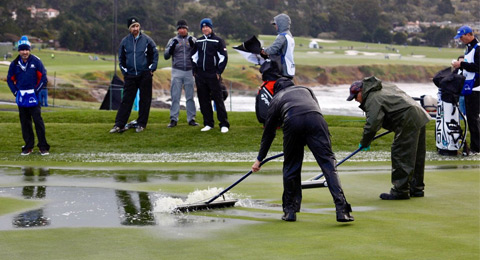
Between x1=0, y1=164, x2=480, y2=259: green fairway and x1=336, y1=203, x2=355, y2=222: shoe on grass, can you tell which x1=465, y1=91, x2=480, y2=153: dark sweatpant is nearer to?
x1=0, y1=164, x2=480, y2=259: green fairway

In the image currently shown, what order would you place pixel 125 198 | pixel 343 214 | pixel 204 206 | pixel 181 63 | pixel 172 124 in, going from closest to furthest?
1. pixel 343 214
2. pixel 204 206
3. pixel 125 198
4. pixel 181 63
5. pixel 172 124

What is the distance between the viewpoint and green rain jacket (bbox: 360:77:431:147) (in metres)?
10.7

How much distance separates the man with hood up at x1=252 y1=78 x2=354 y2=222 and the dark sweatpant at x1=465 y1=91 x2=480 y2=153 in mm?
7642

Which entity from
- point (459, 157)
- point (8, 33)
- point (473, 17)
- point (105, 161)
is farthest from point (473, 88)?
point (473, 17)

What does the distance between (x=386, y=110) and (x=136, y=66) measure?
8.29 metres

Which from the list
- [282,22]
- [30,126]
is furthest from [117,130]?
[282,22]

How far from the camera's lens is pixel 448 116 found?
54.5 feet

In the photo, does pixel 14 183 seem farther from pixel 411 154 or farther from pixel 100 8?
pixel 100 8

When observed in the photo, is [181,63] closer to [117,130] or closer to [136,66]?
[136,66]

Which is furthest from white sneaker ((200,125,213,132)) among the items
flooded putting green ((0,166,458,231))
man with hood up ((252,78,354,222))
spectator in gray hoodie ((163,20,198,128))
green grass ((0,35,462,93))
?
green grass ((0,35,462,93))

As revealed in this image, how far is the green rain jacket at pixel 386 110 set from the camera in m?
10.7

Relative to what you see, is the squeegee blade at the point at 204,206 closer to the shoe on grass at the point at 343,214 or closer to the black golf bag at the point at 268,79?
the shoe on grass at the point at 343,214

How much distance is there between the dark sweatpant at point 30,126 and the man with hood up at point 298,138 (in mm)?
7547

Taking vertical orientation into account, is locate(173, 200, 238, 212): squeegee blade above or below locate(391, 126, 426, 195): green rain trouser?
below
